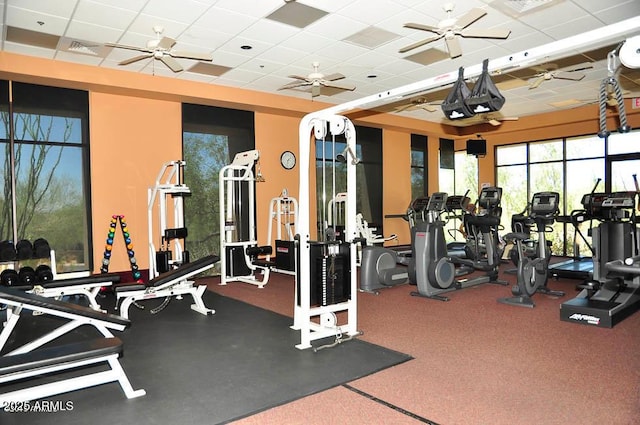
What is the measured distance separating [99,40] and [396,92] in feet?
13.1

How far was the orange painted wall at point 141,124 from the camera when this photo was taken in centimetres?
627

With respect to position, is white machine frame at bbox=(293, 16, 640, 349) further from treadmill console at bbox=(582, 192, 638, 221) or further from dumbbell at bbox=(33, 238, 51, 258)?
dumbbell at bbox=(33, 238, 51, 258)

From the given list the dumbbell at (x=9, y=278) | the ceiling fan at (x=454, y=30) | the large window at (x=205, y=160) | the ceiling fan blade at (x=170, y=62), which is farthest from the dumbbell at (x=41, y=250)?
the ceiling fan at (x=454, y=30)

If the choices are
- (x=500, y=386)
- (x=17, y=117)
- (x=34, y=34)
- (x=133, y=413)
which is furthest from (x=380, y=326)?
(x=17, y=117)

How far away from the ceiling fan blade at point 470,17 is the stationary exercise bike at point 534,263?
2.39 meters

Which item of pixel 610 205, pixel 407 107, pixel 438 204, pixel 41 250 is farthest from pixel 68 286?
pixel 407 107

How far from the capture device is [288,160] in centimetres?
880

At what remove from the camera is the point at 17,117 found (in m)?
6.12

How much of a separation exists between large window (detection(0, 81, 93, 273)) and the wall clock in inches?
137

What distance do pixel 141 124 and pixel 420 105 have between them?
5.20m

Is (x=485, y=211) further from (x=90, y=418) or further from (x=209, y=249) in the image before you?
(x=90, y=418)

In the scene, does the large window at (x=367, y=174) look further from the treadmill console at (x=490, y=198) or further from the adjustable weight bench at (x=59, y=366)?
the adjustable weight bench at (x=59, y=366)

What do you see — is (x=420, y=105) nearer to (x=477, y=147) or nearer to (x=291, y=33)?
(x=477, y=147)

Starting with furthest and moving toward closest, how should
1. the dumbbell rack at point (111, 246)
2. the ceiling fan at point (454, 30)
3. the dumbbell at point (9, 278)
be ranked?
1. the dumbbell rack at point (111, 246)
2. the dumbbell at point (9, 278)
3. the ceiling fan at point (454, 30)
